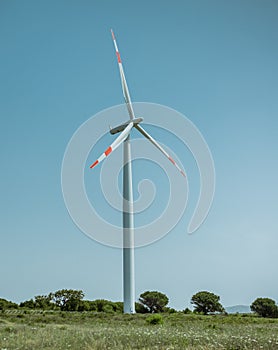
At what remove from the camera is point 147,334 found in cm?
1811

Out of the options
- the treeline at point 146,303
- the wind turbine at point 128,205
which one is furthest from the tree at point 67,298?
the wind turbine at point 128,205

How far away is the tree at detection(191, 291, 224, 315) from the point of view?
53.2m

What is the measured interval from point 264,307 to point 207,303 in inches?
289

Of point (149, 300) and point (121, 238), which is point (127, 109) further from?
point (149, 300)

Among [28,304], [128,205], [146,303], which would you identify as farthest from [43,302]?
[128,205]

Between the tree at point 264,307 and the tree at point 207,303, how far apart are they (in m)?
5.04

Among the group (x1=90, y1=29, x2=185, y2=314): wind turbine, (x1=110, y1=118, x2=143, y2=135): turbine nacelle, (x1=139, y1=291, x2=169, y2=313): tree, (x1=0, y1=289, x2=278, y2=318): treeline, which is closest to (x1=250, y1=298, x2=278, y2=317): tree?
(x1=0, y1=289, x2=278, y2=318): treeline

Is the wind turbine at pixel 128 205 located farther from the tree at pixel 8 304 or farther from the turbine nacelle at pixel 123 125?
the tree at pixel 8 304

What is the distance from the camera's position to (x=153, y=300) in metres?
57.0

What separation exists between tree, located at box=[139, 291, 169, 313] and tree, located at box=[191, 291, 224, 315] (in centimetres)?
463

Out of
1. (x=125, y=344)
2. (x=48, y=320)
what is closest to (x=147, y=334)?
(x=125, y=344)

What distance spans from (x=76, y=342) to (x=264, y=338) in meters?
7.09

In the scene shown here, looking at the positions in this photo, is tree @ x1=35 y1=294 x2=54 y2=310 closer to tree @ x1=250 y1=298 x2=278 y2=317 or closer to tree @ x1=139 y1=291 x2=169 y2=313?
tree @ x1=139 y1=291 x2=169 y2=313

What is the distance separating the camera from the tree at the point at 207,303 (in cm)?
5316
